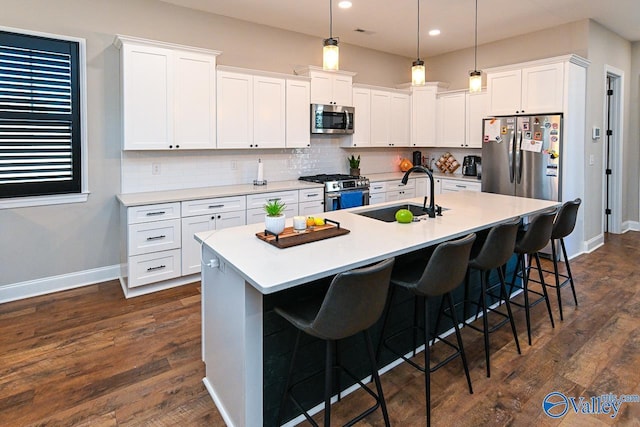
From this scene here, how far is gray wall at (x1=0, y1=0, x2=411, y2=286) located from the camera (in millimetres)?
3564

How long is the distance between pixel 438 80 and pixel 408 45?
3.13ft

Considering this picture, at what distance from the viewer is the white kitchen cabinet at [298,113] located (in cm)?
485

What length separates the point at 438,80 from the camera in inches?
258

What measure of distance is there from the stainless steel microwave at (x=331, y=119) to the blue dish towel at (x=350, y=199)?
0.88 metres

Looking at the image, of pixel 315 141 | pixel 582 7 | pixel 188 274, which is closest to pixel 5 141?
pixel 188 274

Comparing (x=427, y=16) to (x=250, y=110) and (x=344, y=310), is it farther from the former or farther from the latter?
(x=344, y=310)

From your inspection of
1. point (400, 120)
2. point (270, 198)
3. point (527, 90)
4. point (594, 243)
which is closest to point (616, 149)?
point (594, 243)

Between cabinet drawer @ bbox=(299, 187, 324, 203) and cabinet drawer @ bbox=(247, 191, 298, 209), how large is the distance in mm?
92

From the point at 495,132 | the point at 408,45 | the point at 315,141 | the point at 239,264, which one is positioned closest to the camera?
the point at 239,264

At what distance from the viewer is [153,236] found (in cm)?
373

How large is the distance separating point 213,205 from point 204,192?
0.82 ft

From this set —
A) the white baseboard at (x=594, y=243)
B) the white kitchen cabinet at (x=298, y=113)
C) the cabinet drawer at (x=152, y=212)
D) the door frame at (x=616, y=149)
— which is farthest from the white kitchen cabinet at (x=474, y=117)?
the cabinet drawer at (x=152, y=212)

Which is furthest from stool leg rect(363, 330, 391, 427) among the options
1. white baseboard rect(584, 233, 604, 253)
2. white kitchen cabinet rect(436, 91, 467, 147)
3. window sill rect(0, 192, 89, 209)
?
white kitchen cabinet rect(436, 91, 467, 147)

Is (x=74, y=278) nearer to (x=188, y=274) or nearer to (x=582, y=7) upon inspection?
(x=188, y=274)
